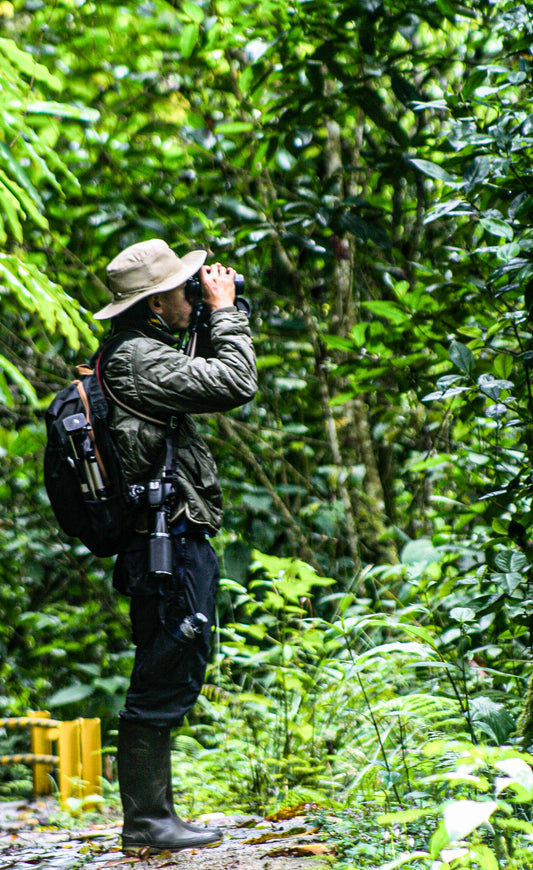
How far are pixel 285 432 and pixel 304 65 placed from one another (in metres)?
2.22

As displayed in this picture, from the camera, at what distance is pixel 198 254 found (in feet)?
10.8

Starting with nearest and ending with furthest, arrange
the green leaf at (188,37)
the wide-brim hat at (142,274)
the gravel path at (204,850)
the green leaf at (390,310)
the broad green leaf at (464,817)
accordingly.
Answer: the broad green leaf at (464,817) < the gravel path at (204,850) < the wide-brim hat at (142,274) < the green leaf at (390,310) < the green leaf at (188,37)

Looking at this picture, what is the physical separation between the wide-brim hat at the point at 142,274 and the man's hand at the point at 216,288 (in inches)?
2.1

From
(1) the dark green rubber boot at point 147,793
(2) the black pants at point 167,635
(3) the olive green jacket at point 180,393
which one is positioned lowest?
(1) the dark green rubber boot at point 147,793

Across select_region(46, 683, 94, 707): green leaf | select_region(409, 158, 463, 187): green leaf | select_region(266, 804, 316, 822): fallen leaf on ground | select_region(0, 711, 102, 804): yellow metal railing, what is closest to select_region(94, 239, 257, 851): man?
select_region(266, 804, 316, 822): fallen leaf on ground

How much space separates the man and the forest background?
342 mm

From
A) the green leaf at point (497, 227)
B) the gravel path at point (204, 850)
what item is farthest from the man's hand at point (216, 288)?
the gravel path at point (204, 850)

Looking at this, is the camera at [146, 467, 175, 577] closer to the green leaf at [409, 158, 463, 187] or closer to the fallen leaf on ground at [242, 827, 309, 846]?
the fallen leaf on ground at [242, 827, 309, 846]

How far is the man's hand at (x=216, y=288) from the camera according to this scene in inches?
126

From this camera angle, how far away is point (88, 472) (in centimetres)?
299

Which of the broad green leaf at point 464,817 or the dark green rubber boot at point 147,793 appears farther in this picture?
the dark green rubber boot at point 147,793

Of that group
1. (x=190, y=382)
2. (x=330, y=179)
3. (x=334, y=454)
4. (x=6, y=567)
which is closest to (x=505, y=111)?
(x=190, y=382)

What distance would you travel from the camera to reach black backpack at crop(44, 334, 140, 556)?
300 cm

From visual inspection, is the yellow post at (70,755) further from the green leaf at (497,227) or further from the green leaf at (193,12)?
the green leaf at (193,12)
